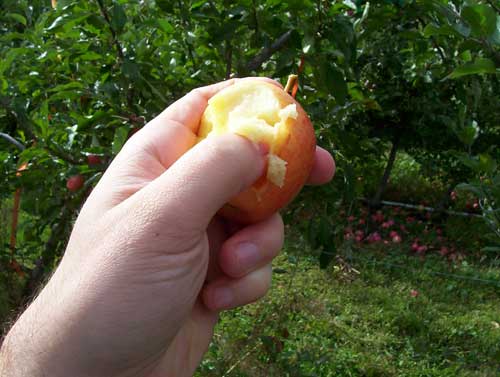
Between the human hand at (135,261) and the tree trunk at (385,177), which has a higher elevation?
the human hand at (135,261)

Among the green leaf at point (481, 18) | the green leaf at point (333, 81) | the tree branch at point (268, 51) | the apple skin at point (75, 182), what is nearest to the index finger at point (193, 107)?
the green leaf at point (333, 81)

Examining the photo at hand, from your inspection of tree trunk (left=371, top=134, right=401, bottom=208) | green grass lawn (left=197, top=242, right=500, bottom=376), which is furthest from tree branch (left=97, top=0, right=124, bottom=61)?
tree trunk (left=371, top=134, right=401, bottom=208)

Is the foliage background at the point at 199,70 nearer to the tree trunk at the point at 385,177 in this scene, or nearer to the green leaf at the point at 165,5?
the green leaf at the point at 165,5

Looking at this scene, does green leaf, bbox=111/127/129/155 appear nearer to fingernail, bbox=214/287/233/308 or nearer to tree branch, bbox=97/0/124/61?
tree branch, bbox=97/0/124/61

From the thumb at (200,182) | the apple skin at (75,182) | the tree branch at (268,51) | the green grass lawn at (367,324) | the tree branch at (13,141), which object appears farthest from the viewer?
the green grass lawn at (367,324)

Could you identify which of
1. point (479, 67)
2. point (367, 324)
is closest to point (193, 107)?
point (479, 67)

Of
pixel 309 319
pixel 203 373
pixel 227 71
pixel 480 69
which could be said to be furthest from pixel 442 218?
pixel 480 69

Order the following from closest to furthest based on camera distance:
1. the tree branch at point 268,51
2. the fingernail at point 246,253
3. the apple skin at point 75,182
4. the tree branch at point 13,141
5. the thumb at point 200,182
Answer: the thumb at point 200,182
the fingernail at point 246,253
the tree branch at point 268,51
the apple skin at point 75,182
the tree branch at point 13,141
